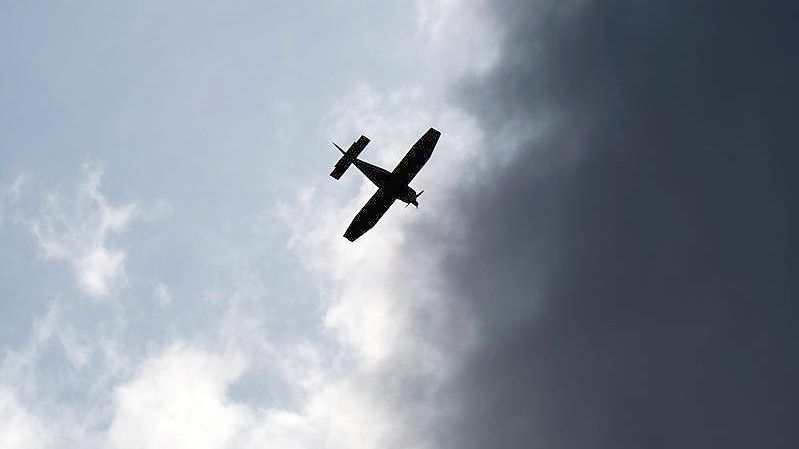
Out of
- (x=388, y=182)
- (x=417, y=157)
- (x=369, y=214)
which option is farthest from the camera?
(x=369, y=214)

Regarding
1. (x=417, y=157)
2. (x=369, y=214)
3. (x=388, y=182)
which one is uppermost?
(x=417, y=157)

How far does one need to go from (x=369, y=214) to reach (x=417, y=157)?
11.7 metres

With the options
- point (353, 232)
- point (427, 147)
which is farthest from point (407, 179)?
point (353, 232)

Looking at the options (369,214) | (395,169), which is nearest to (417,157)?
(395,169)

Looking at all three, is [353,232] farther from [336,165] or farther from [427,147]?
[427,147]

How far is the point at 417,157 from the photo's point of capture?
9975 cm

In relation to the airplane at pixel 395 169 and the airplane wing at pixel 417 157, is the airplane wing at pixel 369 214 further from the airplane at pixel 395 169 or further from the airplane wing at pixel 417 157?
the airplane wing at pixel 417 157

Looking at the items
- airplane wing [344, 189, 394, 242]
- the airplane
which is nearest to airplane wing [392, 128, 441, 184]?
the airplane

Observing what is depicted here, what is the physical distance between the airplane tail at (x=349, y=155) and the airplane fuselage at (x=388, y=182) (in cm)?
95

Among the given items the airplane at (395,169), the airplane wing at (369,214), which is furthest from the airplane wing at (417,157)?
the airplane wing at (369,214)

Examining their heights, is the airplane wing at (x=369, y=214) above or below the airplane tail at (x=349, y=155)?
below

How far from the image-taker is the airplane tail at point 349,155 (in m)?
100

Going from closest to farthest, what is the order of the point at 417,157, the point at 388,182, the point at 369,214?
the point at 417,157, the point at 388,182, the point at 369,214

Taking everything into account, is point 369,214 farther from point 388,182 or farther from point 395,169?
point 395,169
